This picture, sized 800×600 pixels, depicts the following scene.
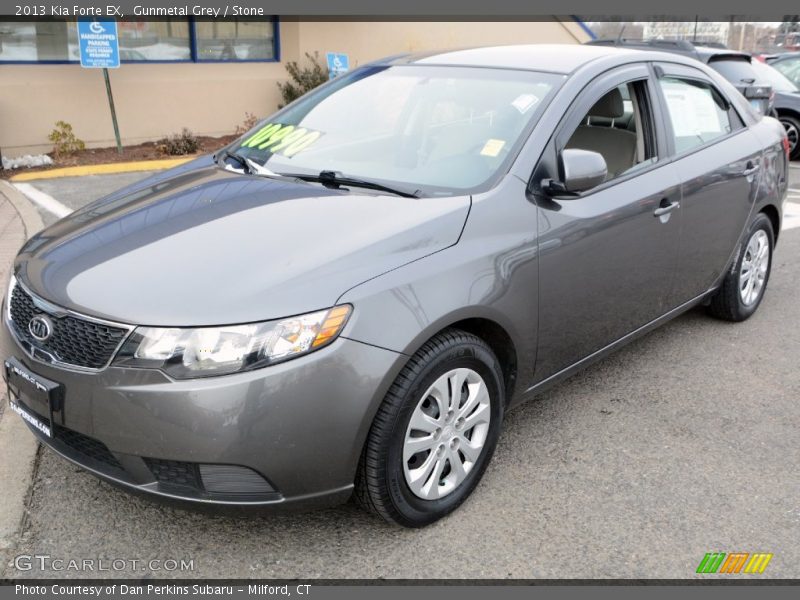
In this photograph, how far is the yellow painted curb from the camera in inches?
382

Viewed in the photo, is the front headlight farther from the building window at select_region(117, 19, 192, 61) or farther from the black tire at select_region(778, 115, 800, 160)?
the black tire at select_region(778, 115, 800, 160)

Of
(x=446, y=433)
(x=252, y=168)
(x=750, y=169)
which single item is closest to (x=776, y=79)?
(x=750, y=169)

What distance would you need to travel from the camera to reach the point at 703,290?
14.7 ft

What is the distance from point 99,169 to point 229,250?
8.27 meters

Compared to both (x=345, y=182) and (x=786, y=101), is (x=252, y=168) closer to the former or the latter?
(x=345, y=182)

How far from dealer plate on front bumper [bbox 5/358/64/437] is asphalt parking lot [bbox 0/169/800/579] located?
41 centimetres

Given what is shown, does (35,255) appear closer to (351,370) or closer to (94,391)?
(94,391)

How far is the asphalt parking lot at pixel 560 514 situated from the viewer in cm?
270

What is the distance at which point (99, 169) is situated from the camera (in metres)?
10.1

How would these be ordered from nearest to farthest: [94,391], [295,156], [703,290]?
[94,391], [295,156], [703,290]

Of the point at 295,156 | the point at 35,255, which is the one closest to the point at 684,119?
the point at 295,156

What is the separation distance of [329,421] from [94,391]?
29.0 inches

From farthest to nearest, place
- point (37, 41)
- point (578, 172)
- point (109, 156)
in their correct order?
1. point (109, 156)
2. point (37, 41)
3. point (578, 172)

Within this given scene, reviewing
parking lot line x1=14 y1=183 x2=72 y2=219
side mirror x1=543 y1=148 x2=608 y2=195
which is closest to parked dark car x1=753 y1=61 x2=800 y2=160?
parking lot line x1=14 y1=183 x2=72 y2=219
